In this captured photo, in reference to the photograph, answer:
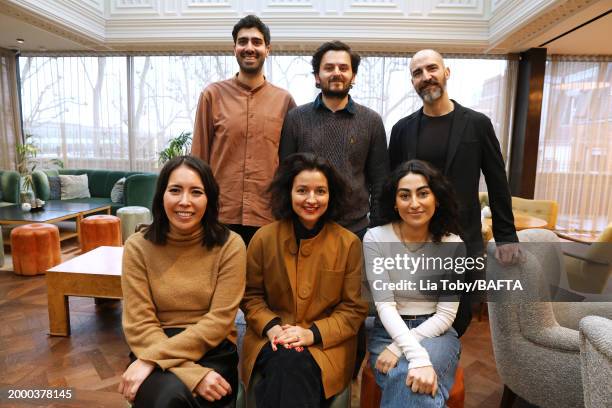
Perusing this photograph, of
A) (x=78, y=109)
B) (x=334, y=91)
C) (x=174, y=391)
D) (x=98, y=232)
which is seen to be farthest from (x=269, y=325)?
A: (x=78, y=109)

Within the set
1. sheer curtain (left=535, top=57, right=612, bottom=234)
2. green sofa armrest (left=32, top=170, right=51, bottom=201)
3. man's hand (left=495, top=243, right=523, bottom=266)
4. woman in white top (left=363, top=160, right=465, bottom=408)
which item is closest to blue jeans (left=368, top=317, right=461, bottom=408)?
woman in white top (left=363, top=160, right=465, bottom=408)

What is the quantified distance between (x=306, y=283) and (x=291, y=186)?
16.2 inches

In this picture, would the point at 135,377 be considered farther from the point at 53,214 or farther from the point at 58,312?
the point at 53,214

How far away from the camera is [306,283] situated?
1.59 metres

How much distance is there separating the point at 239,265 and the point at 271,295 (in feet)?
0.66

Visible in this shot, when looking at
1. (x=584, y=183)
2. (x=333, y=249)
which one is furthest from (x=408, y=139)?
(x=584, y=183)

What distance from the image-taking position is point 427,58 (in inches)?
72.7

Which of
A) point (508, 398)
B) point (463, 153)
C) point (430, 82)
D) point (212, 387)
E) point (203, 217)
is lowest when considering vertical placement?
point (508, 398)

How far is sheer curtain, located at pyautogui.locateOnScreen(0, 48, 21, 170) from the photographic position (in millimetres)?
6887

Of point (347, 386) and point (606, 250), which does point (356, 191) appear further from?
point (606, 250)

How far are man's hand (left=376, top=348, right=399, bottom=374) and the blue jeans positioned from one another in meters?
0.02

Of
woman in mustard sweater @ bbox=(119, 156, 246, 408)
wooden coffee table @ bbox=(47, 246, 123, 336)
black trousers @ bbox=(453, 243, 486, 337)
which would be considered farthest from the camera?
wooden coffee table @ bbox=(47, 246, 123, 336)

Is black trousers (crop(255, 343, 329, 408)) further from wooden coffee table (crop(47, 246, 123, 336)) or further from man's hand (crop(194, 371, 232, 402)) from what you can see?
wooden coffee table (crop(47, 246, 123, 336))

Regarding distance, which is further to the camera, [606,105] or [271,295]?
[606,105]
